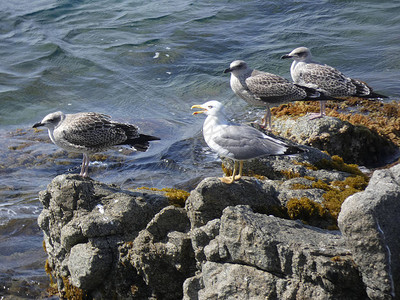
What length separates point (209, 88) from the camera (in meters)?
16.5

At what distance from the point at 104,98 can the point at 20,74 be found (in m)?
3.80

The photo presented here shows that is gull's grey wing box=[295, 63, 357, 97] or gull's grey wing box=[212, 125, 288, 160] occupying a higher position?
gull's grey wing box=[212, 125, 288, 160]

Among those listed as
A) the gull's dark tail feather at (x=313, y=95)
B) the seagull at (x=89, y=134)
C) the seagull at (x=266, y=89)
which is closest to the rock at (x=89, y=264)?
the seagull at (x=89, y=134)

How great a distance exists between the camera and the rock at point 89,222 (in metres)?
6.65

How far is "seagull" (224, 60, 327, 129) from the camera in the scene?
998cm

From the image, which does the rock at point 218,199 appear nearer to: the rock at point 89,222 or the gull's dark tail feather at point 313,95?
the rock at point 89,222

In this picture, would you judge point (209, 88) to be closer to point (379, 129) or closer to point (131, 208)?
point (379, 129)

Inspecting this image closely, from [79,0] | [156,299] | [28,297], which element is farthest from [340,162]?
[79,0]

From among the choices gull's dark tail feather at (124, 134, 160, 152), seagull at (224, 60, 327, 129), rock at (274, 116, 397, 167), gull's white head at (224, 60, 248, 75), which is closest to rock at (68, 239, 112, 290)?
gull's dark tail feather at (124, 134, 160, 152)

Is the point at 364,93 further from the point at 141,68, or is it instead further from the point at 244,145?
the point at 141,68

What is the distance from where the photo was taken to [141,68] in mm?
18547

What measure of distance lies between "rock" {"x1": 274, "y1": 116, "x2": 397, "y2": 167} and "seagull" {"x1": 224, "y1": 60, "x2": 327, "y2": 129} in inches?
20.5

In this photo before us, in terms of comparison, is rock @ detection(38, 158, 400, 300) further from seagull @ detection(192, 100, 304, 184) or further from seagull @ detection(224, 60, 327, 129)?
seagull @ detection(224, 60, 327, 129)

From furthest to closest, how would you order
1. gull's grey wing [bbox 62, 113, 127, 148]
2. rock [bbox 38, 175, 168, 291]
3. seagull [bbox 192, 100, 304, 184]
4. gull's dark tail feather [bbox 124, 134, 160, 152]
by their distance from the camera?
1. gull's dark tail feather [bbox 124, 134, 160, 152]
2. gull's grey wing [bbox 62, 113, 127, 148]
3. rock [bbox 38, 175, 168, 291]
4. seagull [bbox 192, 100, 304, 184]
